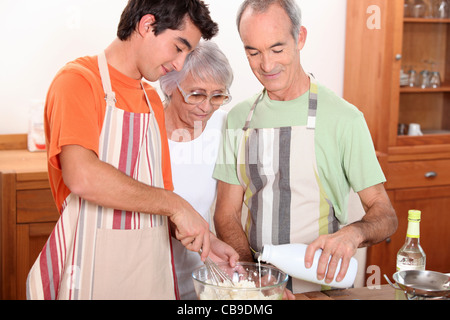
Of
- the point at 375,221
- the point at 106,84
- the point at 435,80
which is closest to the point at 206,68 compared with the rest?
the point at 106,84

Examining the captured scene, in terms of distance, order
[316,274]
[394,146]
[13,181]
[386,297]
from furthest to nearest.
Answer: [394,146]
[13,181]
[386,297]
[316,274]

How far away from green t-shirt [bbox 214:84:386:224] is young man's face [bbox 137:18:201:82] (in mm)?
333

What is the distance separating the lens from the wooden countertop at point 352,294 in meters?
1.46

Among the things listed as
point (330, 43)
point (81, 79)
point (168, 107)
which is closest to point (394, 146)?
point (330, 43)

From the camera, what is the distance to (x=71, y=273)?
→ 1.49 metres

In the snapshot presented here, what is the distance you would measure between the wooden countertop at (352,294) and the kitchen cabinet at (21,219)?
1448 mm

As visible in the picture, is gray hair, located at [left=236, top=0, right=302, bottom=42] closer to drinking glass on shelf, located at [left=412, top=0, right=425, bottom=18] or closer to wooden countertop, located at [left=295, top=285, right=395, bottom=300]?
wooden countertop, located at [left=295, top=285, right=395, bottom=300]

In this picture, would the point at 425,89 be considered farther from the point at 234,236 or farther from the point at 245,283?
the point at 245,283

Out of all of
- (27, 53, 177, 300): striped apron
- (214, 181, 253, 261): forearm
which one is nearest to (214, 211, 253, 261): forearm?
(214, 181, 253, 261): forearm

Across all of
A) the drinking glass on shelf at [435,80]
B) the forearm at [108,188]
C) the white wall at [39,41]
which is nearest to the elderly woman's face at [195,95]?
the forearm at [108,188]

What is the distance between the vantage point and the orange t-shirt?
4.53ft

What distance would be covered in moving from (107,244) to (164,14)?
62cm
